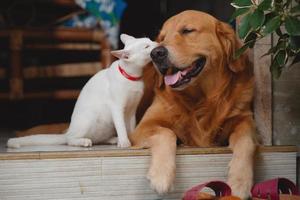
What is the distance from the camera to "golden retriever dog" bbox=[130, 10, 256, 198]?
7.10 ft

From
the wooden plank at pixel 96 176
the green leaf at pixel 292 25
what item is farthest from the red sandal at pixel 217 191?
the green leaf at pixel 292 25

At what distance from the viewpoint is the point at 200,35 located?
2215mm

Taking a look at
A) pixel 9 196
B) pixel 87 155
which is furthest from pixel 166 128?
pixel 9 196

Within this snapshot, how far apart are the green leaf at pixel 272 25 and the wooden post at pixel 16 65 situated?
7.23 ft

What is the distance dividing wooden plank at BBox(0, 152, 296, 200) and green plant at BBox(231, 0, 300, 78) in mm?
470

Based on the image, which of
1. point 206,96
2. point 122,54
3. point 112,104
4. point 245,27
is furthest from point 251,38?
point 112,104

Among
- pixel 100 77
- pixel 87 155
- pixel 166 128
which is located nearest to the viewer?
pixel 87 155

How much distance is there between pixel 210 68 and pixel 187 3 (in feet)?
6.35

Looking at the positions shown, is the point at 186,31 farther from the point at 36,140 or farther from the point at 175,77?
Answer: the point at 36,140

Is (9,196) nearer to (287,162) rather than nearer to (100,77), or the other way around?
(100,77)

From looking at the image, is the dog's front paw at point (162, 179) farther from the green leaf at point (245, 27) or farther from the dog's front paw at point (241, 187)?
the green leaf at point (245, 27)

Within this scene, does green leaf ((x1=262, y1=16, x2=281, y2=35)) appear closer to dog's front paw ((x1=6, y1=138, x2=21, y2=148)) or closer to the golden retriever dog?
the golden retriever dog

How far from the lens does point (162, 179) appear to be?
1929 millimetres

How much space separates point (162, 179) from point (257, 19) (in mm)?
659
